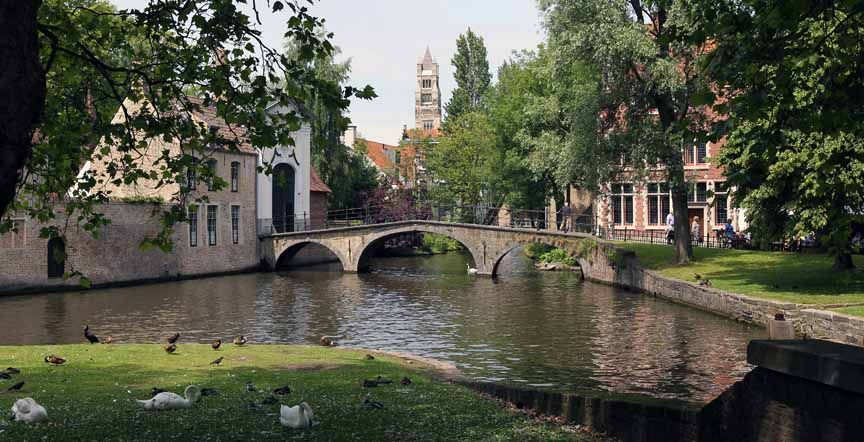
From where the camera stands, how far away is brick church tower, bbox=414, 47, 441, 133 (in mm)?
137375

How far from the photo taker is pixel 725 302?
22.8m

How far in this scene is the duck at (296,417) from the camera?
7938 millimetres

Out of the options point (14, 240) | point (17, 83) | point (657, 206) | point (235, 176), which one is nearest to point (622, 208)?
point (657, 206)

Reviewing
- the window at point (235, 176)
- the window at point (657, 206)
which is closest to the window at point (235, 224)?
the window at point (235, 176)

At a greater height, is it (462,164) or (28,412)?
(462,164)

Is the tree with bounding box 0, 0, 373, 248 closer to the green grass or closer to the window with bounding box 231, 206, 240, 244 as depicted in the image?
the green grass

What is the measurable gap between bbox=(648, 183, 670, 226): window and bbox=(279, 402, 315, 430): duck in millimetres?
40160

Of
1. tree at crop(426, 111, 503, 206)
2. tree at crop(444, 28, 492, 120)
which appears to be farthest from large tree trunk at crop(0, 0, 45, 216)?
tree at crop(444, 28, 492, 120)

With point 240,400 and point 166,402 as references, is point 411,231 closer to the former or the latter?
point 240,400

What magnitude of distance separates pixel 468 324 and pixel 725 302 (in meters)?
7.13

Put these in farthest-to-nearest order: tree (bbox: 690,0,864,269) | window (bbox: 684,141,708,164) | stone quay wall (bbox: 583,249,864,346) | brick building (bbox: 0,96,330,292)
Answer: window (bbox: 684,141,708,164) → brick building (bbox: 0,96,330,292) → stone quay wall (bbox: 583,249,864,346) → tree (bbox: 690,0,864,269)

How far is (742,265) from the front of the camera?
2917 centimetres

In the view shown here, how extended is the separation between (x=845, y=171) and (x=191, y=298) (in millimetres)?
22163

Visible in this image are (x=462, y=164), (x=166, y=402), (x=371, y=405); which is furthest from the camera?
(x=462, y=164)
